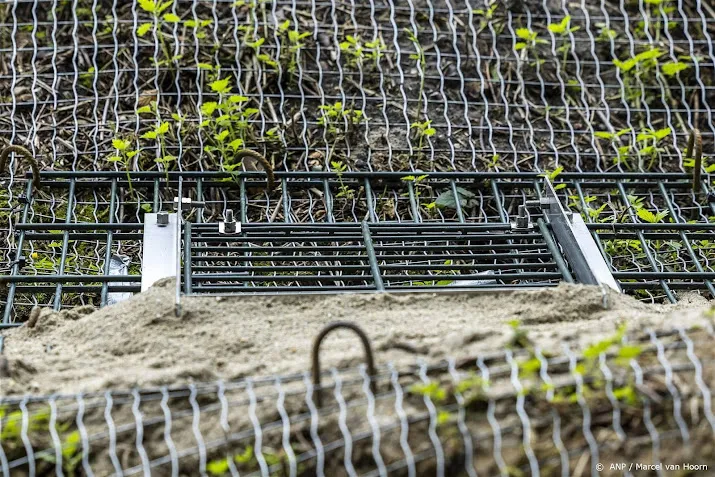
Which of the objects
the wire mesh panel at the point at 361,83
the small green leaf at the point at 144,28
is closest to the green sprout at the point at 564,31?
the wire mesh panel at the point at 361,83

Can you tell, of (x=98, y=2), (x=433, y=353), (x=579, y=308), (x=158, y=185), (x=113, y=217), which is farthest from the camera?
(x=98, y=2)

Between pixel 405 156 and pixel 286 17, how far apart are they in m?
1.29

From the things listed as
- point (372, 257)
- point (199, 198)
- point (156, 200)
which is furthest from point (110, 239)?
point (372, 257)

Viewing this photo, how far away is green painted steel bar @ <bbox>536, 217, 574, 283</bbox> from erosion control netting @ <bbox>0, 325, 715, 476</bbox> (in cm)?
129

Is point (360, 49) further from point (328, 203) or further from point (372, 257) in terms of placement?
point (372, 257)

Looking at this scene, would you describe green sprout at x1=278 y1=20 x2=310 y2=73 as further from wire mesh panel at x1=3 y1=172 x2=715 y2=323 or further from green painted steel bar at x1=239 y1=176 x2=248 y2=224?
green painted steel bar at x1=239 y1=176 x2=248 y2=224

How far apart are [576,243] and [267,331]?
137cm

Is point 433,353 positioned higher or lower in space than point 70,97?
lower

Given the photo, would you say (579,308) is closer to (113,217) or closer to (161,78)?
(113,217)

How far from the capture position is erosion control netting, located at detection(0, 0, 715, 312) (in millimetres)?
4895

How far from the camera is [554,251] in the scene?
13.8 ft

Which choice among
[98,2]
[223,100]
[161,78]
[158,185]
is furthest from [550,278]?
[98,2]

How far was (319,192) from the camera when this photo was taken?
5.20 meters

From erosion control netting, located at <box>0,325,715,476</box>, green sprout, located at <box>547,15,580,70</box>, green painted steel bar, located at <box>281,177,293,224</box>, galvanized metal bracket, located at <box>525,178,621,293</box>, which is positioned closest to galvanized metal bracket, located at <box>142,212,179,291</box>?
green painted steel bar, located at <box>281,177,293,224</box>
